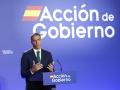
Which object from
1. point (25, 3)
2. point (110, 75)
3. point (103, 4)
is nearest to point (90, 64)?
point (110, 75)

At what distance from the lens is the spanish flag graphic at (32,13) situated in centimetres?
655

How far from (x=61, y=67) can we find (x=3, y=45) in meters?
1.05

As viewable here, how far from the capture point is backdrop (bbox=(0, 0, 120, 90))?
21.3 feet

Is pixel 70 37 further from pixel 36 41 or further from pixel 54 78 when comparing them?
pixel 54 78

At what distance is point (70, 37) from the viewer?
22.1ft

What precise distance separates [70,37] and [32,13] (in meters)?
0.78

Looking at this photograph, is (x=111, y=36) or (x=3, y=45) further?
(x=111, y=36)

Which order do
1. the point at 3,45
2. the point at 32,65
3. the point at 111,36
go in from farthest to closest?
the point at 111,36 → the point at 3,45 → the point at 32,65

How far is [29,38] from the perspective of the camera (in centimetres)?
655

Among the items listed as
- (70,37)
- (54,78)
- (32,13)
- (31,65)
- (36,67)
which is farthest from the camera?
(70,37)

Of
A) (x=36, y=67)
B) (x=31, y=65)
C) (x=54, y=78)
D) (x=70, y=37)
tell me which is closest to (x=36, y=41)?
(x=31, y=65)

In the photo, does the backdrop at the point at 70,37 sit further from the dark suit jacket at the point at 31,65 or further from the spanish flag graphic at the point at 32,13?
the dark suit jacket at the point at 31,65

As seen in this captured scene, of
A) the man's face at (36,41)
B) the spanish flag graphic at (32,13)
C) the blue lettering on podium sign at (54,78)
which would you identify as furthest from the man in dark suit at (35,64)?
the spanish flag graphic at (32,13)

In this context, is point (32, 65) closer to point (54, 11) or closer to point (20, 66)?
point (20, 66)
